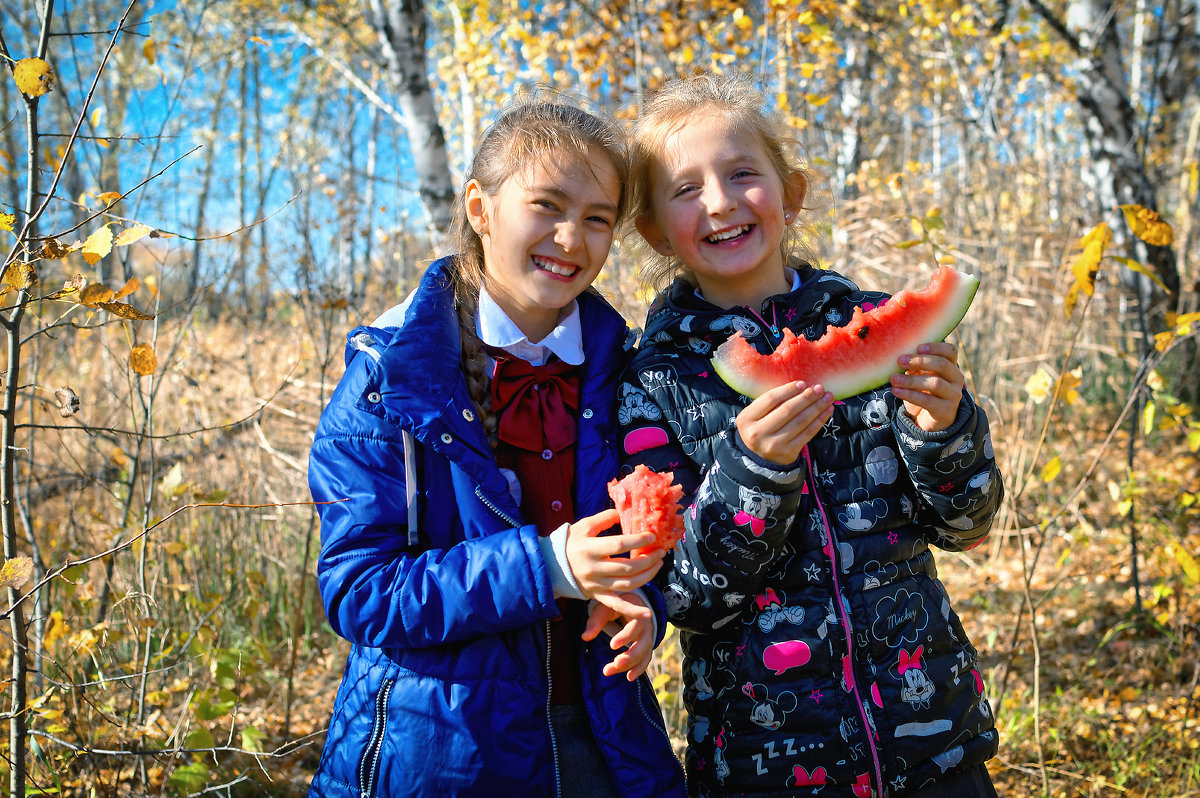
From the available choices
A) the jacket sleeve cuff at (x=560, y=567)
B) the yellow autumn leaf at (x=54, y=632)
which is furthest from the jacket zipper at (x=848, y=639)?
the yellow autumn leaf at (x=54, y=632)

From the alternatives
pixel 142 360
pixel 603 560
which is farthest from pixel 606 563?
pixel 142 360

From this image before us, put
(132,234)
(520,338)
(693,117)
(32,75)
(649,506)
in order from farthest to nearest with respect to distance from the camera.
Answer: (693,117) → (520,338) → (132,234) → (32,75) → (649,506)

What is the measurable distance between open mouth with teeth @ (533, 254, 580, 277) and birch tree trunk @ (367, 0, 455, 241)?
3523 millimetres

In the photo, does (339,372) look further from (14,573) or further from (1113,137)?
(1113,137)

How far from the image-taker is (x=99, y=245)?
1772mm

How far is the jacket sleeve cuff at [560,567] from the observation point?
5.21 ft

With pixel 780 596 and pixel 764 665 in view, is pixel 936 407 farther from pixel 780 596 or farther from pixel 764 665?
pixel 764 665

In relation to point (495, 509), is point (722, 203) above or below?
above

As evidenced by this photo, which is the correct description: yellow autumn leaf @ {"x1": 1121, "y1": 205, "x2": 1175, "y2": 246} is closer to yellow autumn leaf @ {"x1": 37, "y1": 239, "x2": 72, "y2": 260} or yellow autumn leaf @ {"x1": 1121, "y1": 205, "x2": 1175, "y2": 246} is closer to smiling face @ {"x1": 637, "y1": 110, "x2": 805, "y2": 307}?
smiling face @ {"x1": 637, "y1": 110, "x2": 805, "y2": 307}

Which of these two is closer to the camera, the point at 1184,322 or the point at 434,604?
the point at 434,604

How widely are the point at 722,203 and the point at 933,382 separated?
0.63 m

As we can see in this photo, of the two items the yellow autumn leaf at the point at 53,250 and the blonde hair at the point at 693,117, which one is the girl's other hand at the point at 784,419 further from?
the yellow autumn leaf at the point at 53,250

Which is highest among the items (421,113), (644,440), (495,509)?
(421,113)

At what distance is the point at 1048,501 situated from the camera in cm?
544
